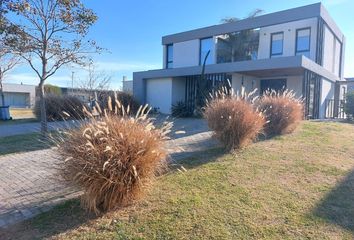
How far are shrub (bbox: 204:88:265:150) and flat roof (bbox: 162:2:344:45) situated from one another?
12.3 meters

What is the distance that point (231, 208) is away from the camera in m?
3.86

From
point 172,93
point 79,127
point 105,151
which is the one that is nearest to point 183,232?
point 105,151

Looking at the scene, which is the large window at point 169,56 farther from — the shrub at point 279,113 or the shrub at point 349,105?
the shrub at point 279,113

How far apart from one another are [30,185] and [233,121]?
434 cm

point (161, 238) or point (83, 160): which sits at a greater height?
point (83, 160)

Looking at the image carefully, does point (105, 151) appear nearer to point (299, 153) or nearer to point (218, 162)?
point (218, 162)

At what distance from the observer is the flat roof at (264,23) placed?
636 inches

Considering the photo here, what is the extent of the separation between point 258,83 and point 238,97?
14.1 m

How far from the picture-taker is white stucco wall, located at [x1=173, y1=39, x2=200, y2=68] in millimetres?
22359

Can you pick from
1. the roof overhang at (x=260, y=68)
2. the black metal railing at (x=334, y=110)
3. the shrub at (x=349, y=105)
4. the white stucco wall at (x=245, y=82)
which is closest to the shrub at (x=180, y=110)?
the roof overhang at (x=260, y=68)

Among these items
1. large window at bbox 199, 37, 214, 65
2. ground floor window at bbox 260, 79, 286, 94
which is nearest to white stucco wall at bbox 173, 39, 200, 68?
large window at bbox 199, 37, 214, 65

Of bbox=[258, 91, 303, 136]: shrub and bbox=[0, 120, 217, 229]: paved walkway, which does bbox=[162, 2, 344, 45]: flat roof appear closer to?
bbox=[258, 91, 303, 136]: shrub

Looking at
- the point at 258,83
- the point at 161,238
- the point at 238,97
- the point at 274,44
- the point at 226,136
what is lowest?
the point at 161,238

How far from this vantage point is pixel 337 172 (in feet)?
18.4
